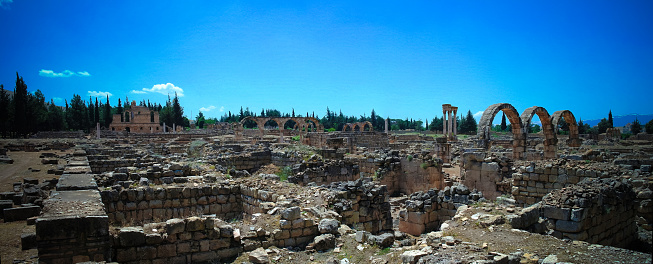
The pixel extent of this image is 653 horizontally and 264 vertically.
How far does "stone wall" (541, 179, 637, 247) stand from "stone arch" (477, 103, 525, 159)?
7640mm

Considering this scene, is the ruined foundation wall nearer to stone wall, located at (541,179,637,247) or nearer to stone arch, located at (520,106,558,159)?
stone wall, located at (541,179,637,247)

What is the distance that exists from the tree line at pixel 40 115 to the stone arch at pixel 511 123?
47.2 meters

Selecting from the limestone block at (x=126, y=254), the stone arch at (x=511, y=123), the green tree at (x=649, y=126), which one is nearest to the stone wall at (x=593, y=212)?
the limestone block at (x=126, y=254)

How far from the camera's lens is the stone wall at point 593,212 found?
5.63m

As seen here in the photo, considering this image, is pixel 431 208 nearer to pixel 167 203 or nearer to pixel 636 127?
pixel 167 203

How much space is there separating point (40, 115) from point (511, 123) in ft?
189

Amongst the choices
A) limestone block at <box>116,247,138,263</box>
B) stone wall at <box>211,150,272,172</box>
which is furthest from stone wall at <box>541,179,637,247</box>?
stone wall at <box>211,150,272,172</box>

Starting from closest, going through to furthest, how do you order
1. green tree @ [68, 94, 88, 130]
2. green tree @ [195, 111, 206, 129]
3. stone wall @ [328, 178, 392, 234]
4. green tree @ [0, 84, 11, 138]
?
stone wall @ [328, 178, 392, 234] < green tree @ [0, 84, 11, 138] < green tree @ [68, 94, 88, 130] < green tree @ [195, 111, 206, 129]

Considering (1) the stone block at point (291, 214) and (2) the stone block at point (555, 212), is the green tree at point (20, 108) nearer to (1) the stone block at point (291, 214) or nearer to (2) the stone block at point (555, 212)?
(1) the stone block at point (291, 214)

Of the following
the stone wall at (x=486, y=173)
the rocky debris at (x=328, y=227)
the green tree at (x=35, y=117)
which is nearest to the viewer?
the rocky debris at (x=328, y=227)

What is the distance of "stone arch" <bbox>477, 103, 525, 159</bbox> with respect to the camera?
14203mm

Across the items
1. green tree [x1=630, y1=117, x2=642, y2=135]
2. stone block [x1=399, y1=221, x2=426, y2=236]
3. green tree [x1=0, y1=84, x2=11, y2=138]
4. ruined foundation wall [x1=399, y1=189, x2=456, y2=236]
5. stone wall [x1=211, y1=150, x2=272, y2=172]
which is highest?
green tree [x1=0, y1=84, x2=11, y2=138]

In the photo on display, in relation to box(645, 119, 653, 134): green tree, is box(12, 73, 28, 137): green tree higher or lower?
higher

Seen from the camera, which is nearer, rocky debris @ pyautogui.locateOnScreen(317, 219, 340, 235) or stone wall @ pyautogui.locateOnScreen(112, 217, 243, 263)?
stone wall @ pyautogui.locateOnScreen(112, 217, 243, 263)
